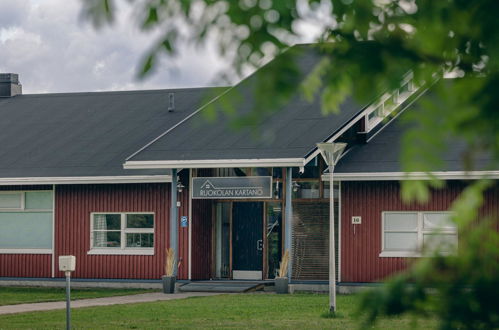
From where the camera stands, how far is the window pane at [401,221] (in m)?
24.5

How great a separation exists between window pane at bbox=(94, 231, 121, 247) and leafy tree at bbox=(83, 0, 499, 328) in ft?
76.5

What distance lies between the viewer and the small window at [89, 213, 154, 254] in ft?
87.9

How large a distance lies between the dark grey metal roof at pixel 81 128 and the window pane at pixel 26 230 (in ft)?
4.12

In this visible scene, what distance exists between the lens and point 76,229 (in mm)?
27312

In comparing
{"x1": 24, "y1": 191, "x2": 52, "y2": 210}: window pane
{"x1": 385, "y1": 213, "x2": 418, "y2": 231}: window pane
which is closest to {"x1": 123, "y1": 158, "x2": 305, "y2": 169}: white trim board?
{"x1": 385, "y1": 213, "x2": 418, "y2": 231}: window pane

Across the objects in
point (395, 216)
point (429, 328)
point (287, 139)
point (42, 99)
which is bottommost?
point (429, 328)

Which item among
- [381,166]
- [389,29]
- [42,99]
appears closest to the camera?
[389,29]

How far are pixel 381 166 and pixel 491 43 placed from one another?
816 inches

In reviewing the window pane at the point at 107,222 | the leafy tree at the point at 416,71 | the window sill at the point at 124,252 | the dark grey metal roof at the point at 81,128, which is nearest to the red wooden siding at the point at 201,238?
the window sill at the point at 124,252

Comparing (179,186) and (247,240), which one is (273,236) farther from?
Result: (179,186)

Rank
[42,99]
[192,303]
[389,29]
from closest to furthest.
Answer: [389,29] < [192,303] < [42,99]

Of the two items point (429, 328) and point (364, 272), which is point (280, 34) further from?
point (364, 272)

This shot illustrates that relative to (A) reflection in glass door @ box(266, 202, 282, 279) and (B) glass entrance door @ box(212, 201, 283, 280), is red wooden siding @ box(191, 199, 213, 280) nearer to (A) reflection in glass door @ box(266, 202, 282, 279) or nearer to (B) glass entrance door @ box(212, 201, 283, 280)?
(B) glass entrance door @ box(212, 201, 283, 280)

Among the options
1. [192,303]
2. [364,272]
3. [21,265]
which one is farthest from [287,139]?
[21,265]
